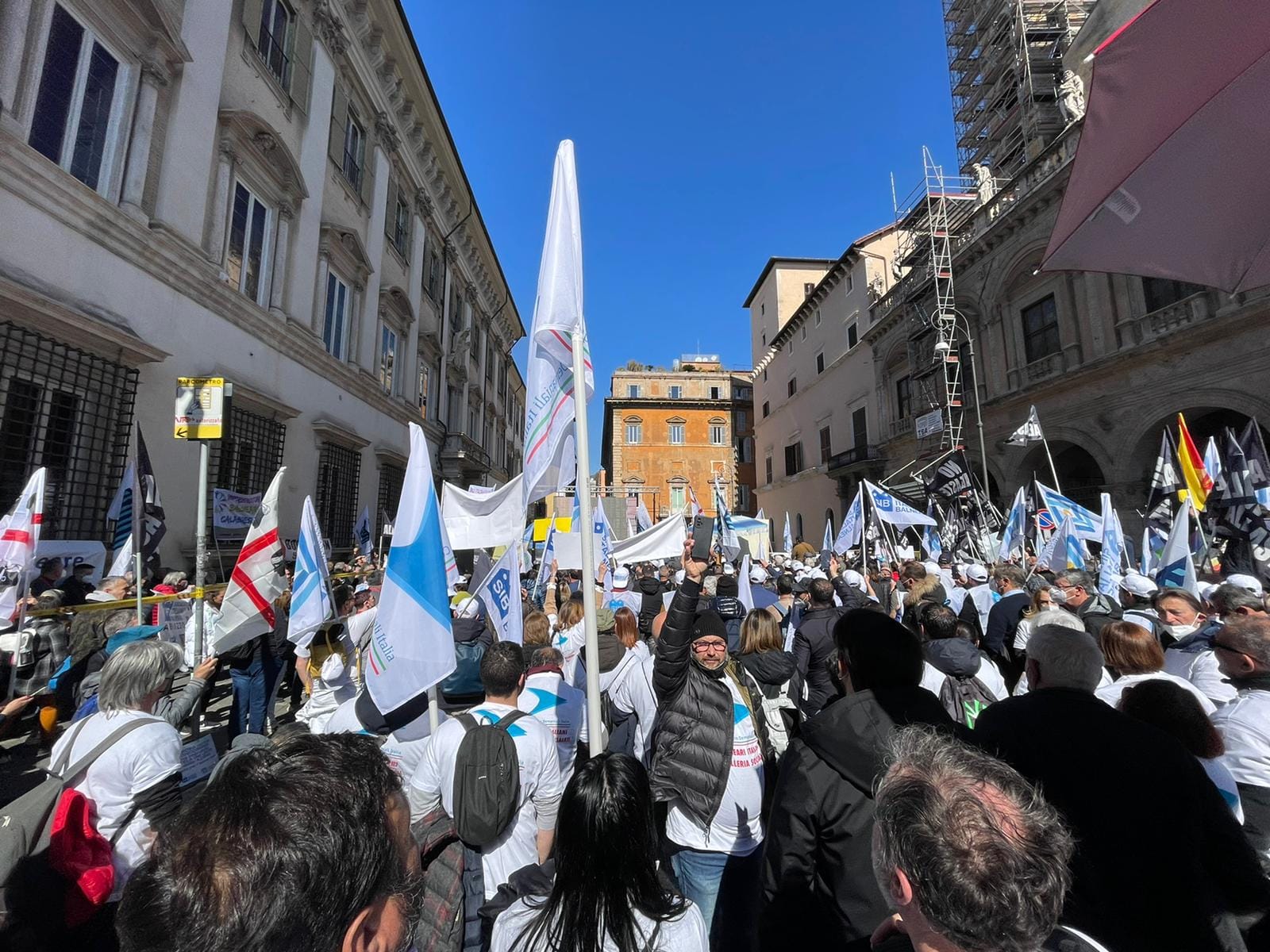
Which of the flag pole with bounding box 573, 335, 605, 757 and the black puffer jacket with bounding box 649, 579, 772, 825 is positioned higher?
the flag pole with bounding box 573, 335, 605, 757

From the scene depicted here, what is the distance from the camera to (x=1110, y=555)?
24.4ft

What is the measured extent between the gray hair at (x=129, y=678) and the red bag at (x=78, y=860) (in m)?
0.42

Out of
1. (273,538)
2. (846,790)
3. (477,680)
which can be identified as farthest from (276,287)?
(846,790)

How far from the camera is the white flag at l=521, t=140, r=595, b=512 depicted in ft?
10.7

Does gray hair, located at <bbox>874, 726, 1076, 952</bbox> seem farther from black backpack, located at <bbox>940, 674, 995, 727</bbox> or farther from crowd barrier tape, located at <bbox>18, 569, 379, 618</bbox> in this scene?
crowd barrier tape, located at <bbox>18, 569, 379, 618</bbox>

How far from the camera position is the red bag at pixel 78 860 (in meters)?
1.94

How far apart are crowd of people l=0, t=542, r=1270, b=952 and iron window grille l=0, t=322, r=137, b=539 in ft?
16.1

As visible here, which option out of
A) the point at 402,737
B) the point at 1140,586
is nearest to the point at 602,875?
the point at 402,737

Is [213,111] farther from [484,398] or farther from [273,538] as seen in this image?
[484,398]

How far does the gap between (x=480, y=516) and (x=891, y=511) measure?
7.37 metres

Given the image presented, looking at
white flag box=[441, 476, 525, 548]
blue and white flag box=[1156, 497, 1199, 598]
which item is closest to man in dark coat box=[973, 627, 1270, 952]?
blue and white flag box=[1156, 497, 1199, 598]

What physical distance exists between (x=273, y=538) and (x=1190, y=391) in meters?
18.2

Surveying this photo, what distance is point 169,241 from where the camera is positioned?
8.36 m

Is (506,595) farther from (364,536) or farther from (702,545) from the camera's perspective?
(364,536)
